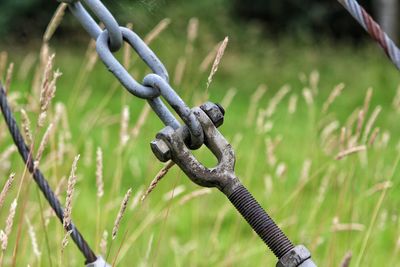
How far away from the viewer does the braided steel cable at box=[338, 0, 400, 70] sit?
950 mm

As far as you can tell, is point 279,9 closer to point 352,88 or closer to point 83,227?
point 352,88

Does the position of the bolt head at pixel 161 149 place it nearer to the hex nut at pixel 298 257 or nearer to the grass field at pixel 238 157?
the hex nut at pixel 298 257

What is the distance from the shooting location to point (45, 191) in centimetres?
117

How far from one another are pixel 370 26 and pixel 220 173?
0.23 meters

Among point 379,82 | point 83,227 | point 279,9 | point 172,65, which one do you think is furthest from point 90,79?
point 83,227

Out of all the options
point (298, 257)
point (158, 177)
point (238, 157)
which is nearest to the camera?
point (298, 257)

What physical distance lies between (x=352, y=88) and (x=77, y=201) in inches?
181

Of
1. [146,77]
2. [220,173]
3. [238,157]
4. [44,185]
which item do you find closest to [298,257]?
[220,173]

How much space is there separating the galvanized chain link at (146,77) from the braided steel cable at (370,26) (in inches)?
8.0

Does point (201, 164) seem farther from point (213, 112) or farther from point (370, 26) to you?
point (370, 26)

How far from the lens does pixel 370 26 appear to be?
3.16 ft

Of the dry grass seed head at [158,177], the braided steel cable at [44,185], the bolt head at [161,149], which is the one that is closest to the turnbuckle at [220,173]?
the bolt head at [161,149]

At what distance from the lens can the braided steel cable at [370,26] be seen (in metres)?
0.95

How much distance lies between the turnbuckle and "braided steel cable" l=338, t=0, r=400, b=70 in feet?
0.60
